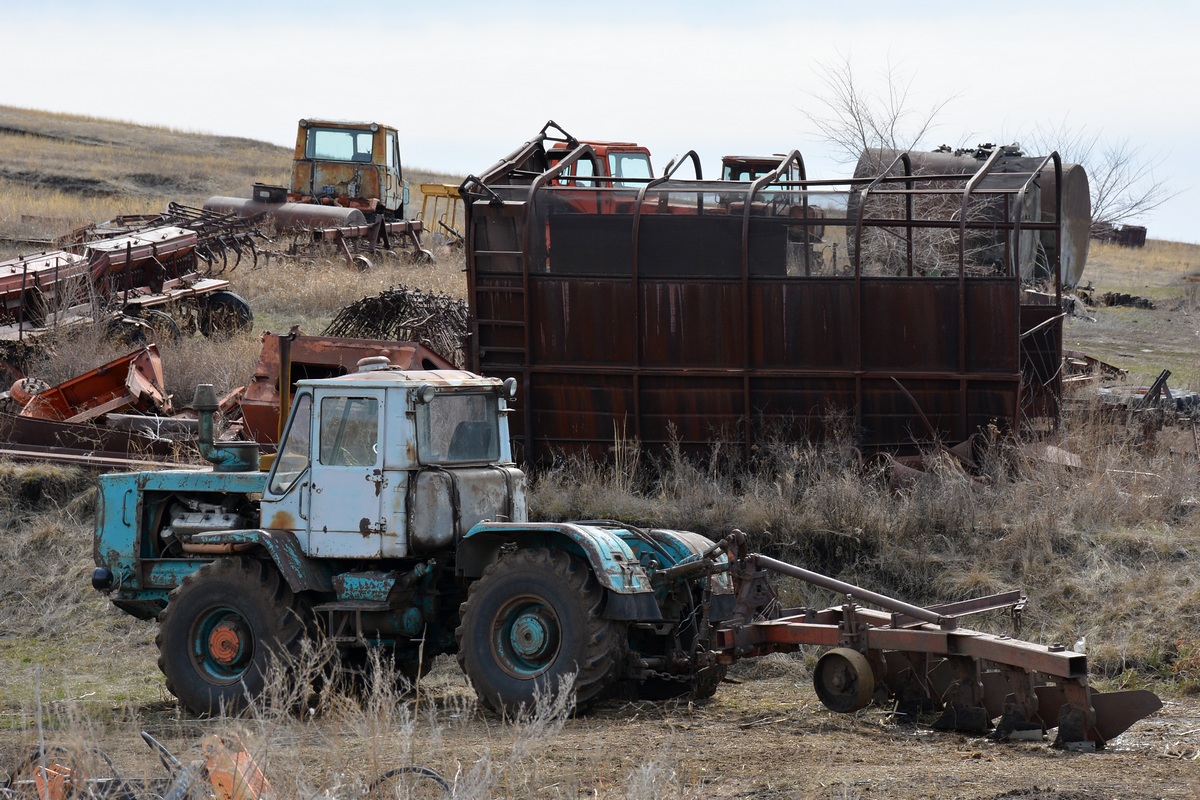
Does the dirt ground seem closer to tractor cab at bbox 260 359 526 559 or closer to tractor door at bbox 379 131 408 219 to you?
tractor cab at bbox 260 359 526 559

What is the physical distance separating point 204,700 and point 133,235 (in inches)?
533

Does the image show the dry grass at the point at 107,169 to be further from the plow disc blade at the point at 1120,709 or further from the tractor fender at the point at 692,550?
the plow disc blade at the point at 1120,709

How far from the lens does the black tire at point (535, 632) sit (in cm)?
773

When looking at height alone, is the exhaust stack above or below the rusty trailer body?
below

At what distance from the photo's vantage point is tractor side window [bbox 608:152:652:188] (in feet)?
76.6

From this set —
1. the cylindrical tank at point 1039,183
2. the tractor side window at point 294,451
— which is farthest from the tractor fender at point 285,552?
the cylindrical tank at point 1039,183

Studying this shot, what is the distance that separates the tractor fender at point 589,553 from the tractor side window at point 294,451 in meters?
1.18

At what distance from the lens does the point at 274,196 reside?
26750 mm

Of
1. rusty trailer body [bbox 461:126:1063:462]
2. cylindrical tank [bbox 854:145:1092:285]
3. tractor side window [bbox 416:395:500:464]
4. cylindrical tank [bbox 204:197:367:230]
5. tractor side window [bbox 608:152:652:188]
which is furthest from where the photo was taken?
cylindrical tank [bbox 204:197:367:230]

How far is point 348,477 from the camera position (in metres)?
8.22

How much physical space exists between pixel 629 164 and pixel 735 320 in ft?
38.4

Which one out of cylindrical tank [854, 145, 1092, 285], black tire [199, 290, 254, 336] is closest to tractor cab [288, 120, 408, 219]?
black tire [199, 290, 254, 336]

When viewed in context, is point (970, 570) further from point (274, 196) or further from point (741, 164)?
point (274, 196)

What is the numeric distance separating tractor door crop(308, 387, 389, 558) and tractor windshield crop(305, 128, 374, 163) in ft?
67.8
